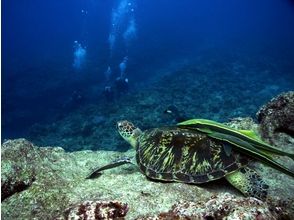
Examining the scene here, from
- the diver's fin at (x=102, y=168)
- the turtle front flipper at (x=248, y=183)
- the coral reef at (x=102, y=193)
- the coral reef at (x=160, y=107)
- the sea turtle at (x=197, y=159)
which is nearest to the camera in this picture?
the coral reef at (x=102, y=193)

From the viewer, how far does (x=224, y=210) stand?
2016 millimetres

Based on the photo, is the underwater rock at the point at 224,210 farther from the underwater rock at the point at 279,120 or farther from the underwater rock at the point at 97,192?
the underwater rock at the point at 279,120

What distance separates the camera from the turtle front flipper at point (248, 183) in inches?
119

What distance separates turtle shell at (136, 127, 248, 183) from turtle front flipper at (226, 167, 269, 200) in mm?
82

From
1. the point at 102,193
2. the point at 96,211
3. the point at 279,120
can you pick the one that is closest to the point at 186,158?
the point at 102,193

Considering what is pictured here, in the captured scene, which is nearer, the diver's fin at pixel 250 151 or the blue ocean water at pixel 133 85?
the diver's fin at pixel 250 151

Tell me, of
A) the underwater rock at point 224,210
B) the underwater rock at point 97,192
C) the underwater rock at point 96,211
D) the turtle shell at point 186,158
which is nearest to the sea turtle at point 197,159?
the turtle shell at point 186,158

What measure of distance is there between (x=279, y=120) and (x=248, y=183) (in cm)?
180

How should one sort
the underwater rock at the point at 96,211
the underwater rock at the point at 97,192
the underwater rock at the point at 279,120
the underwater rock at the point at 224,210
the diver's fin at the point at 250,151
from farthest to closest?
the underwater rock at the point at 279,120
the diver's fin at the point at 250,151
the underwater rock at the point at 97,192
the underwater rock at the point at 96,211
the underwater rock at the point at 224,210

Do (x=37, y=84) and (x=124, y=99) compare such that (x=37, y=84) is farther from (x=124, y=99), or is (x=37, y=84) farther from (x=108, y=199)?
(x=108, y=199)

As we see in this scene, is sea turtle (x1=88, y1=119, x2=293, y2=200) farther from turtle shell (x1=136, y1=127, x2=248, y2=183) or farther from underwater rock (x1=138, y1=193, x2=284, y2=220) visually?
underwater rock (x1=138, y1=193, x2=284, y2=220)

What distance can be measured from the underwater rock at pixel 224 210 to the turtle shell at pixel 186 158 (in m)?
0.99

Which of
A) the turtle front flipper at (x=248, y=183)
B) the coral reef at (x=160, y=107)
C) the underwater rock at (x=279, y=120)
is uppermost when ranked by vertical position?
the coral reef at (x=160, y=107)

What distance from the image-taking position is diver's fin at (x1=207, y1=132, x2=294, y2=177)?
2.78 meters
